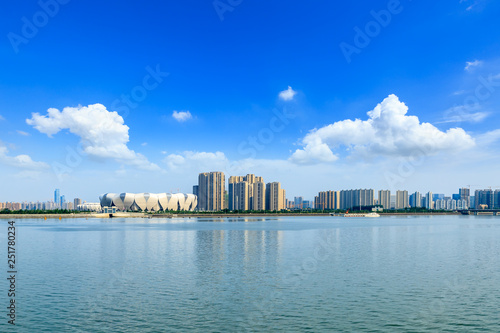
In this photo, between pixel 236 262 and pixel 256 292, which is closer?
pixel 256 292

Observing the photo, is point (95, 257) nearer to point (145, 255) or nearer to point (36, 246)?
point (145, 255)

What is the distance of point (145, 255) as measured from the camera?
4319 cm

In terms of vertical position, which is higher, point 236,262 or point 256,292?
point 256,292

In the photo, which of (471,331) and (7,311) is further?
(7,311)

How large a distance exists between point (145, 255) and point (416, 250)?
33299mm

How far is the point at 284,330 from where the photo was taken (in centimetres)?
1820

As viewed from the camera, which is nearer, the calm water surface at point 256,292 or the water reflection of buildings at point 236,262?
the calm water surface at point 256,292

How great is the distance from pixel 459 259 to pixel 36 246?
5269 centimetres

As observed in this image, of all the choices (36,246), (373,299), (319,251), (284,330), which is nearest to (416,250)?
(319,251)

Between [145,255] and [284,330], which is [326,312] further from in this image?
[145,255]

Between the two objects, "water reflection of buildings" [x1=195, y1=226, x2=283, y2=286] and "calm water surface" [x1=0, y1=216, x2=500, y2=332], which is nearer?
"calm water surface" [x1=0, y1=216, x2=500, y2=332]

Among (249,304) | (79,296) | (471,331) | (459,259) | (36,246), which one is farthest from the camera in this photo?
(36,246)

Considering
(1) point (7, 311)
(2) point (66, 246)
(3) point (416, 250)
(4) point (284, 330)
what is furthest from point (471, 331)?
(2) point (66, 246)

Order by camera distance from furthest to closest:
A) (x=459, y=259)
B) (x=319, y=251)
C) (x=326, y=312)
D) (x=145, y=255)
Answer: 1. (x=319, y=251)
2. (x=145, y=255)
3. (x=459, y=259)
4. (x=326, y=312)
